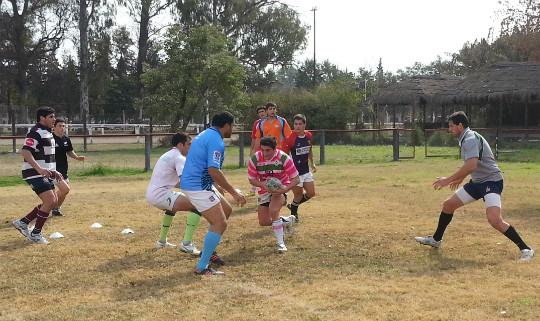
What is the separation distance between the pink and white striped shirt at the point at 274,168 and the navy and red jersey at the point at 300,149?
1.88m

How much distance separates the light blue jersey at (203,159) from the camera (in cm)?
645

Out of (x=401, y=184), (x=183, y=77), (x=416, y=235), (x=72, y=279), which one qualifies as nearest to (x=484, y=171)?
(x=416, y=235)

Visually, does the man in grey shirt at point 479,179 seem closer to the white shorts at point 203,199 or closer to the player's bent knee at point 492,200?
the player's bent knee at point 492,200

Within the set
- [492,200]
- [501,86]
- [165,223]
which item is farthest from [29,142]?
[501,86]

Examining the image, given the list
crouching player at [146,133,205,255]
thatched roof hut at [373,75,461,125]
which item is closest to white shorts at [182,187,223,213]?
crouching player at [146,133,205,255]

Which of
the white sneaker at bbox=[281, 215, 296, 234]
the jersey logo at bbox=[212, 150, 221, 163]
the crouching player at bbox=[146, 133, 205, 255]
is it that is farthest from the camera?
the white sneaker at bbox=[281, 215, 296, 234]

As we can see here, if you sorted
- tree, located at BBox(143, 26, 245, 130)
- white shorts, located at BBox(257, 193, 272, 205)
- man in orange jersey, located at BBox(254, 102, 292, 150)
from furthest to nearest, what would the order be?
tree, located at BBox(143, 26, 245, 130), man in orange jersey, located at BBox(254, 102, 292, 150), white shorts, located at BBox(257, 193, 272, 205)

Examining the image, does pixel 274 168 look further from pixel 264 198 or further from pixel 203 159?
pixel 203 159

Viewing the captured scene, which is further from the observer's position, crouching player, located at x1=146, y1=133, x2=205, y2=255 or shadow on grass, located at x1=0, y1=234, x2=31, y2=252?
shadow on grass, located at x1=0, y1=234, x2=31, y2=252

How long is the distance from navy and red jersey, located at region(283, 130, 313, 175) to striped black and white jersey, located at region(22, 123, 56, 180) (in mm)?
3614

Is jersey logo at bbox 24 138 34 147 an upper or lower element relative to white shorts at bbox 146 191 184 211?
upper

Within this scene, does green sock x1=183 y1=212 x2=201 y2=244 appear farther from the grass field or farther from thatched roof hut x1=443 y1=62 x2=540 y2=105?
thatched roof hut x1=443 y1=62 x2=540 y2=105

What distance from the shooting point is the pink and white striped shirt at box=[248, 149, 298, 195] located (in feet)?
25.9

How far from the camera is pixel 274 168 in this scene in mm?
7910
